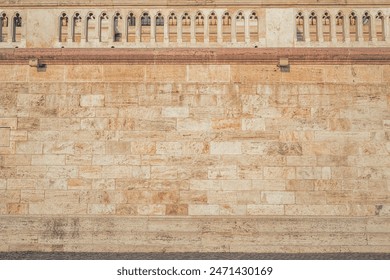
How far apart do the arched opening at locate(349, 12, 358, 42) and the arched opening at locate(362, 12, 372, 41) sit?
17cm

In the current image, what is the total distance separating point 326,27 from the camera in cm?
1032

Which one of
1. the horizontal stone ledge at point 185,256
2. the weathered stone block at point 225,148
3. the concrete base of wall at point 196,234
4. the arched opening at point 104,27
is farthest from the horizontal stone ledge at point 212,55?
the horizontal stone ledge at point 185,256

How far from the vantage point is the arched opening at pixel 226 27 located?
10.1m

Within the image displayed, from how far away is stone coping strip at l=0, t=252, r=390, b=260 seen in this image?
8.86m

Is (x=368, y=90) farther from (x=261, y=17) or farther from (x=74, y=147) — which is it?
(x=74, y=147)

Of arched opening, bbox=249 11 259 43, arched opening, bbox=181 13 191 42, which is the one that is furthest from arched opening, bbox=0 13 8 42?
arched opening, bbox=249 11 259 43

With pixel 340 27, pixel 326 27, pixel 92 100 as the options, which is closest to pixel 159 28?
pixel 92 100

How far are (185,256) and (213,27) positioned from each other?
4122 mm

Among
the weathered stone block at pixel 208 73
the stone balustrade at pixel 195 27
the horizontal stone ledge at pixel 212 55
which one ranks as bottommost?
the weathered stone block at pixel 208 73

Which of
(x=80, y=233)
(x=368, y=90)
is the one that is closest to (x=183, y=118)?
(x=80, y=233)

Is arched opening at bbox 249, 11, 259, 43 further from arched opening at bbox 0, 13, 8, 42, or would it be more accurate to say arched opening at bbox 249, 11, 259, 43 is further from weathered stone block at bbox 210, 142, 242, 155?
arched opening at bbox 0, 13, 8, 42

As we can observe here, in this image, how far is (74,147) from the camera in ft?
31.7

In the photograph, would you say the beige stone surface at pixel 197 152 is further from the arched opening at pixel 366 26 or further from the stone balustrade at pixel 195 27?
the arched opening at pixel 366 26

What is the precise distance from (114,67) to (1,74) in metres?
1.97
